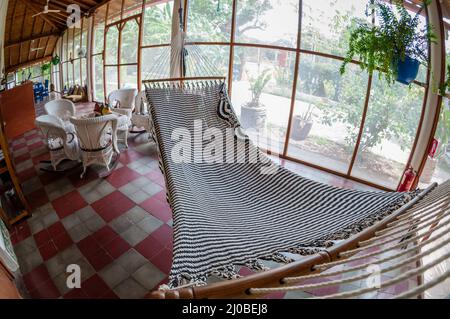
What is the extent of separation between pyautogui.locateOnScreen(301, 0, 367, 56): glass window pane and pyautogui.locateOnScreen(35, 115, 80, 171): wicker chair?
12.2ft

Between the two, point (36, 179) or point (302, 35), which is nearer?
point (36, 179)

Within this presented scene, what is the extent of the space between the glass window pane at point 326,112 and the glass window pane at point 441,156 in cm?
99

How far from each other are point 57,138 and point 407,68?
4.31 meters

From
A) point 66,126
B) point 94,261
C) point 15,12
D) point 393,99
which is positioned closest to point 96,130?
point 66,126

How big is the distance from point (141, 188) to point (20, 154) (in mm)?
2464

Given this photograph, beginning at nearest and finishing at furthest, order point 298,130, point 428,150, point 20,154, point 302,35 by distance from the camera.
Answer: point 428,150, point 302,35, point 20,154, point 298,130

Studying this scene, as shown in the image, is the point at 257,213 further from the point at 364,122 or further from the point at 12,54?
the point at 12,54

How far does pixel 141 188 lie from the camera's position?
3.49 m

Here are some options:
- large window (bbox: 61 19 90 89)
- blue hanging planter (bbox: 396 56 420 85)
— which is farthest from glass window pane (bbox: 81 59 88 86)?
blue hanging planter (bbox: 396 56 420 85)

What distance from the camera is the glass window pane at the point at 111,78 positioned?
7.29m

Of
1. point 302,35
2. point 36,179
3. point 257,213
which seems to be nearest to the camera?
point 257,213

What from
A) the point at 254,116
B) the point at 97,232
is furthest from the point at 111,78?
the point at 97,232

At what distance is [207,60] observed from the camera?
425 cm

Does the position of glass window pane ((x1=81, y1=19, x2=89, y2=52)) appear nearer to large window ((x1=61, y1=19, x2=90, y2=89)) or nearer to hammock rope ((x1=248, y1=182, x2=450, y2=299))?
large window ((x1=61, y1=19, x2=90, y2=89))
